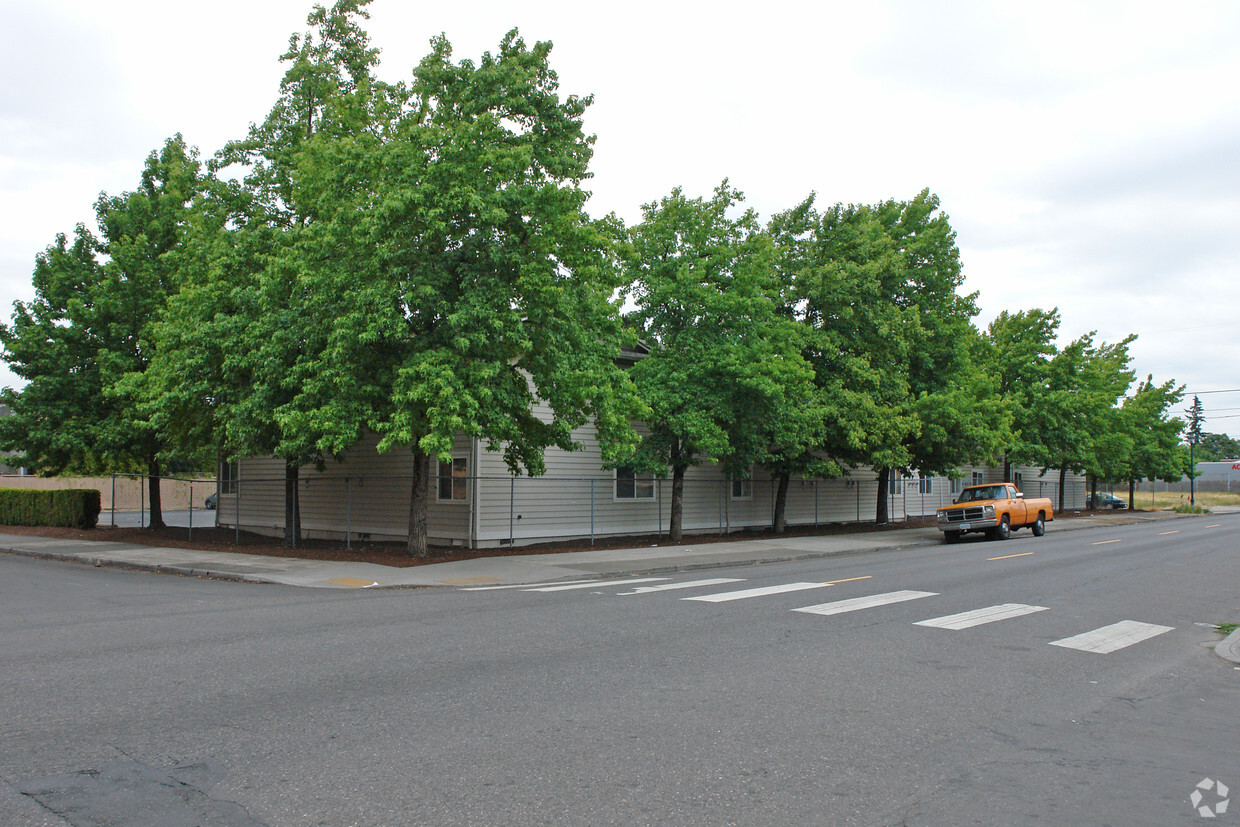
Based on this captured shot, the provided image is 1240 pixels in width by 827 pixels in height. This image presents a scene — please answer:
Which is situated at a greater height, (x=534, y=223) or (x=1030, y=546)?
(x=534, y=223)

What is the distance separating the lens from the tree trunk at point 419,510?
18672 mm

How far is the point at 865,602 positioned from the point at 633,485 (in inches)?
577

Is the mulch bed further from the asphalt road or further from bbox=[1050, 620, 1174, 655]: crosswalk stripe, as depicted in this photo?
bbox=[1050, 620, 1174, 655]: crosswalk stripe

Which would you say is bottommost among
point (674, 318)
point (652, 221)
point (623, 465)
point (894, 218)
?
point (623, 465)

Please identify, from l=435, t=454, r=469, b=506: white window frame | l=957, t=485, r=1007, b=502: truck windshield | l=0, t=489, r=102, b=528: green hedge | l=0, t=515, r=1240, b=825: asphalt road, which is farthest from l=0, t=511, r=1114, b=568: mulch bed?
l=0, t=515, r=1240, b=825: asphalt road

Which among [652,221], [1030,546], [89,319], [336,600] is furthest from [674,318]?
[89,319]

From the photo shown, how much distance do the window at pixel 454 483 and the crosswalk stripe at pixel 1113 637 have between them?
50.2 ft

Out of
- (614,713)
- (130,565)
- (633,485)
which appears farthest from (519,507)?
(614,713)

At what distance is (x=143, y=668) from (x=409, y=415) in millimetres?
8495

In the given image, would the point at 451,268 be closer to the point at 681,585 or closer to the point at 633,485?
the point at 681,585

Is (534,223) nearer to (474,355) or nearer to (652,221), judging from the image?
(474,355)

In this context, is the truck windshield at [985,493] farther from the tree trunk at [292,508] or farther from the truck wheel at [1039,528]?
the tree trunk at [292,508]

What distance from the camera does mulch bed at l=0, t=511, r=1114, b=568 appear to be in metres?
19.2

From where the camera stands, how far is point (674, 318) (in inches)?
914
